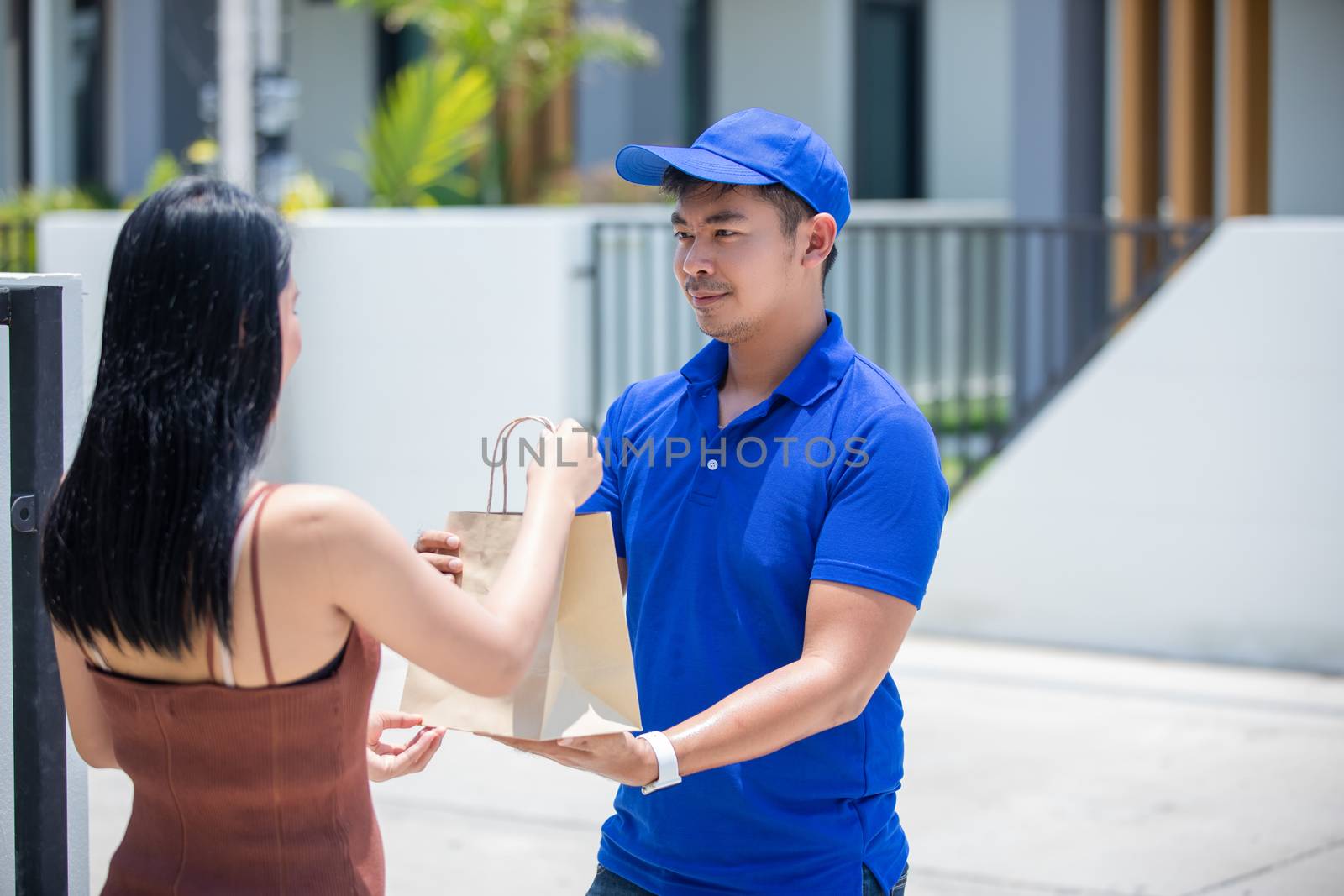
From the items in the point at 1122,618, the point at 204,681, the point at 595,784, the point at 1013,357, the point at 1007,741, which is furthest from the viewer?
the point at 1013,357

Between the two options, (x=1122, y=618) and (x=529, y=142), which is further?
(x=529, y=142)

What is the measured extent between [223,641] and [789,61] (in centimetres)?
1329

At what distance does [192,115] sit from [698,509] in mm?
14274

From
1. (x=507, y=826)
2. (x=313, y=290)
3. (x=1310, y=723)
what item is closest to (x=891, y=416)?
(x=507, y=826)

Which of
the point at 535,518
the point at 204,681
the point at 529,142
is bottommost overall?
the point at 204,681

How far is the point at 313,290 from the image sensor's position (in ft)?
25.4

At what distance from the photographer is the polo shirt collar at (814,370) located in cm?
215

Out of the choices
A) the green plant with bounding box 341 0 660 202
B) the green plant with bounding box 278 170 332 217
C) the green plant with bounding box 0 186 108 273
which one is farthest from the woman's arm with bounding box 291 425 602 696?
the green plant with bounding box 341 0 660 202

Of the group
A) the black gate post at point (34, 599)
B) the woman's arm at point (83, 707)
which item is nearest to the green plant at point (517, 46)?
the black gate post at point (34, 599)

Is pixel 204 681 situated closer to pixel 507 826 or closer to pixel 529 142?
pixel 507 826

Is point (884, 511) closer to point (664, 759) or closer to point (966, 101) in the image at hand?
point (664, 759)

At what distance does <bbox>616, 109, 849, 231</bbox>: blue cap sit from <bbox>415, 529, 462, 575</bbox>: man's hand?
0.55 m

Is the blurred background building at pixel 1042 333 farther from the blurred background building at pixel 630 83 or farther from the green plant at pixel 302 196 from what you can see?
the blurred background building at pixel 630 83

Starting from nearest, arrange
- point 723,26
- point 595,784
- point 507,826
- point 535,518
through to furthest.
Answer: point 535,518
point 507,826
point 595,784
point 723,26
